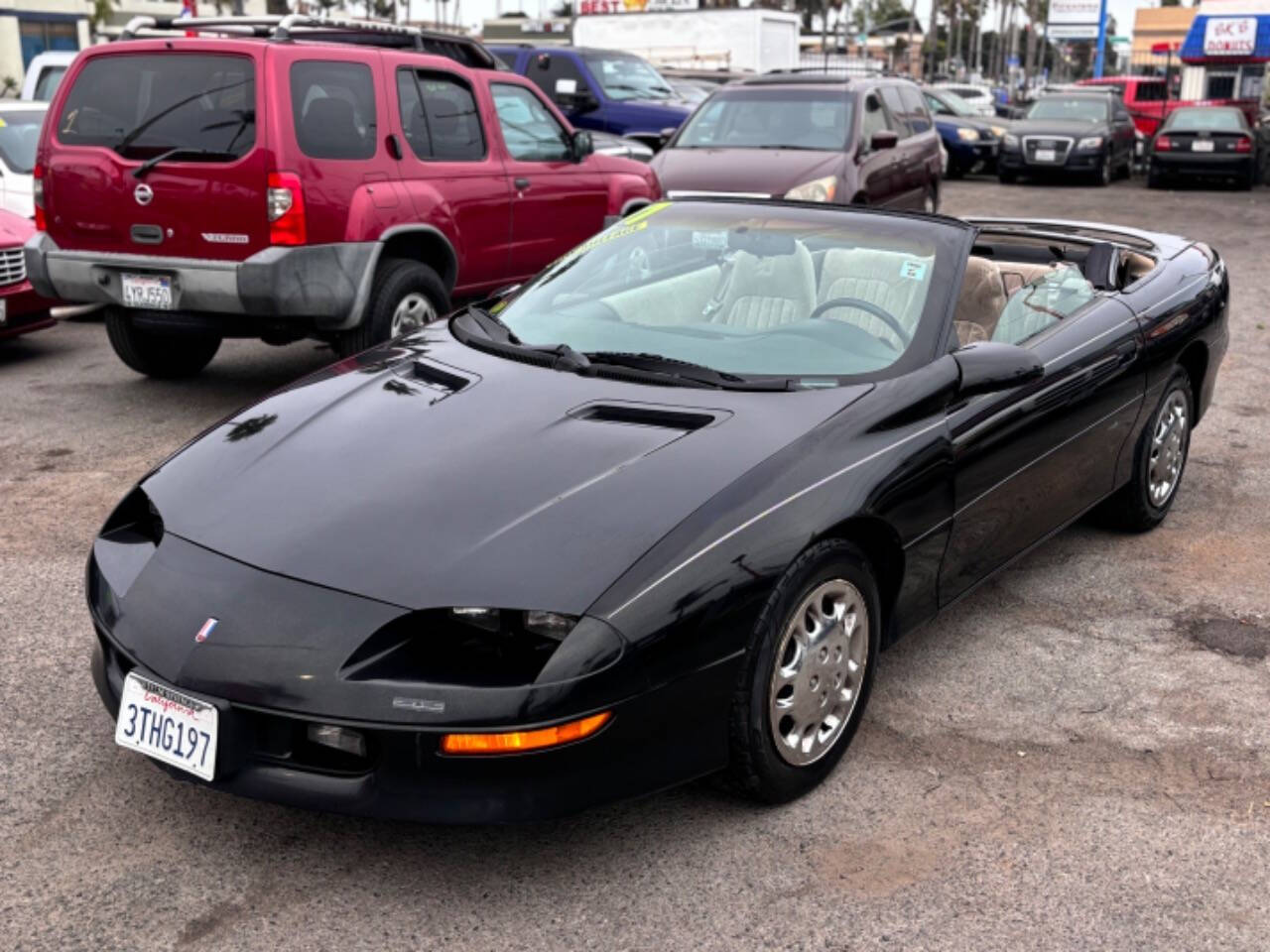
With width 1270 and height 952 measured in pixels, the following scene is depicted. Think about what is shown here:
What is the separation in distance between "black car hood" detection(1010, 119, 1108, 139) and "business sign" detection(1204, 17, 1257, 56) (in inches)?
382

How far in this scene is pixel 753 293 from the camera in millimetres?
4527

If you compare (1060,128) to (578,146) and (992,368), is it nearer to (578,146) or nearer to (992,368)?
(578,146)

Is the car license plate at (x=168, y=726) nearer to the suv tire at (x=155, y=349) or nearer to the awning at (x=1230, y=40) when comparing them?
the suv tire at (x=155, y=349)

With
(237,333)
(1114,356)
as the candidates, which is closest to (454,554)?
(1114,356)

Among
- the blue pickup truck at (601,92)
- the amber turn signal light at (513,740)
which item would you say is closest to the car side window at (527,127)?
the amber turn signal light at (513,740)

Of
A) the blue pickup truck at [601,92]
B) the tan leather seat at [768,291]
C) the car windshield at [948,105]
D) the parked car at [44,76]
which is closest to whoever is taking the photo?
the tan leather seat at [768,291]

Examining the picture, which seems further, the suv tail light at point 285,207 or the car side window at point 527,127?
the car side window at point 527,127

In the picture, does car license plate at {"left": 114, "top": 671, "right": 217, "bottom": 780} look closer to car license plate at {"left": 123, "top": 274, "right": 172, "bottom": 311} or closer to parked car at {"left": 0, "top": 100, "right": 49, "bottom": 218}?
car license plate at {"left": 123, "top": 274, "right": 172, "bottom": 311}

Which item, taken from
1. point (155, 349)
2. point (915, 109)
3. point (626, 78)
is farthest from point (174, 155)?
point (626, 78)

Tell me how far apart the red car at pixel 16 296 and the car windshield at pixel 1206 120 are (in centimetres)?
1883

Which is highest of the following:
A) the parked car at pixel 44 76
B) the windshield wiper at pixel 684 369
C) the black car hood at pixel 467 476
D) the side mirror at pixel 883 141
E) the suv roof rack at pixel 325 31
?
the suv roof rack at pixel 325 31

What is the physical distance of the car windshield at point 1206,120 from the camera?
2233cm

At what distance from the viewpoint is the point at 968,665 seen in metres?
4.48

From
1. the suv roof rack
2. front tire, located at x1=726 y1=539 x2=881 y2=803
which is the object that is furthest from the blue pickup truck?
front tire, located at x1=726 y1=539 x2=881 y2=803
